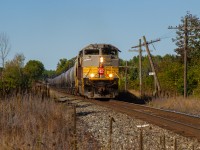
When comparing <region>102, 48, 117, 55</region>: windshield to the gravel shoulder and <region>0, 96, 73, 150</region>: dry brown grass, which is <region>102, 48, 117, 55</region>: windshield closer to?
<region>0, 96, 73, 150</region>: dry brown grass

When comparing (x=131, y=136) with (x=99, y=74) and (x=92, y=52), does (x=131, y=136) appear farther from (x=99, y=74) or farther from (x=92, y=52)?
(x=92, y=52)

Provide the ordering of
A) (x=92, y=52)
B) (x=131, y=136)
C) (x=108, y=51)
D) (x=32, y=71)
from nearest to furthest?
(x=131, y=136) → (x=92, y=52) → (x=108, y=51) → (x=32, y=71)

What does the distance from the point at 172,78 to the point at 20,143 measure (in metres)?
29.6

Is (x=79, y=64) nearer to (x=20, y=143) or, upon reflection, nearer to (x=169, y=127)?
(x=169, y=127)

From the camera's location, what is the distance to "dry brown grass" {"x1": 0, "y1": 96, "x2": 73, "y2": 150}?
273 inches

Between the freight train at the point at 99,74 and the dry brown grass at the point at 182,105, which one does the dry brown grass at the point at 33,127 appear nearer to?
the dry brown grass at the point at 182,105

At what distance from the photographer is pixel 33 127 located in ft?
30.5

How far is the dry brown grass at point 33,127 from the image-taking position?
695cm

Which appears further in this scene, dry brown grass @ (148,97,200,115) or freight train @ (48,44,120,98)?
freight train @ (48,44,120,98)


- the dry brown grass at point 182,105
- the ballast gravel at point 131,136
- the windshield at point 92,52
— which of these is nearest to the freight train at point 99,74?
the windshield at point 92,52

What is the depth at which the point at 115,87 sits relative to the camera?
2581 centimetres

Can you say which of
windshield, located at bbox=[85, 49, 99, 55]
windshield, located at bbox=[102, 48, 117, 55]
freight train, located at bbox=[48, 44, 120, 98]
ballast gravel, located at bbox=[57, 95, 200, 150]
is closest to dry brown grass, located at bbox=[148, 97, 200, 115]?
freight train, located at bbox=[48, 44, 120, 98]

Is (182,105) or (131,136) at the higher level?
(182,105)

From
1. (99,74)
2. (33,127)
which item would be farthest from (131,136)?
(99,74)
